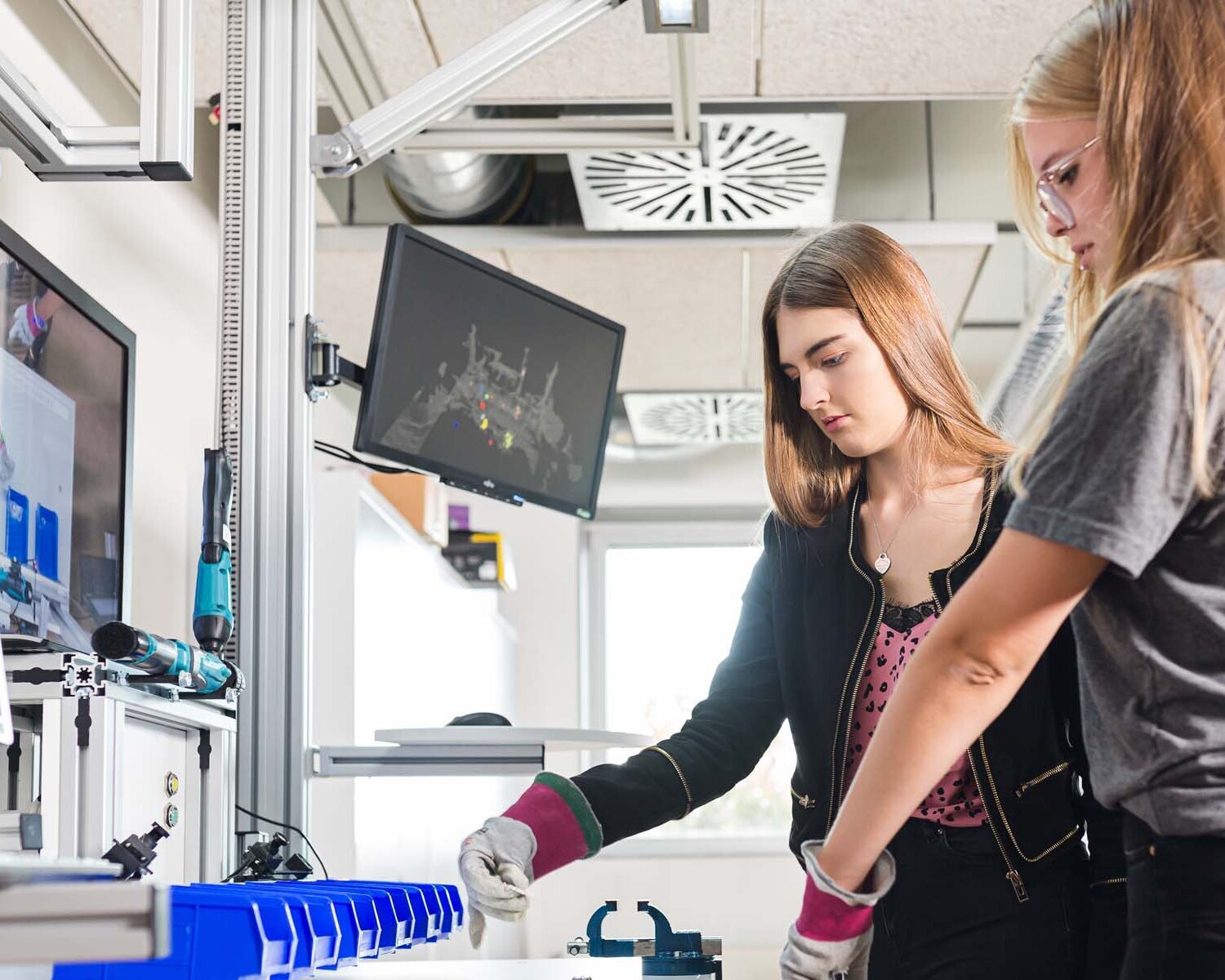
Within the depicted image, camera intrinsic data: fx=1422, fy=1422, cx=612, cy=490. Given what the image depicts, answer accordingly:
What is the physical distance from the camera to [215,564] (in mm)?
1691

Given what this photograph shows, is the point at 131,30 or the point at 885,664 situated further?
the point at 131,30

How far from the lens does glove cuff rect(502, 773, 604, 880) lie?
4.04ft

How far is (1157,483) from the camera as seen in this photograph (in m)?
0.77

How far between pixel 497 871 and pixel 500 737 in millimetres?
636

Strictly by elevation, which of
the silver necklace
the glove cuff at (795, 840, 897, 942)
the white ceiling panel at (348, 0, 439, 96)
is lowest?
the glove cuff at (795, 840, 897, 942)

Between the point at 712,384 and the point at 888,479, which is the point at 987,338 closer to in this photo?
the point at 712,384

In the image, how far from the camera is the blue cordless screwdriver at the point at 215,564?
166 centimetres

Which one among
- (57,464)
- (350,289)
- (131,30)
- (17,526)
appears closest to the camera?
(17,526)

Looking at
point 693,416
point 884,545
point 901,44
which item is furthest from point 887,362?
point 693,416

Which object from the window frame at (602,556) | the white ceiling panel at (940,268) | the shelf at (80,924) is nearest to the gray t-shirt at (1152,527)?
the shelf at (80,924)

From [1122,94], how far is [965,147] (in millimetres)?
Answer: 2894

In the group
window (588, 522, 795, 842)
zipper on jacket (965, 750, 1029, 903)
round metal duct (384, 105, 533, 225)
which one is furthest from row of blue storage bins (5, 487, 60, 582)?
window (588, 522, 795, 842)

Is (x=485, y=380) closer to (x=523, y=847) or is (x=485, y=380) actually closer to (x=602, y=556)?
(x=523, y=847)

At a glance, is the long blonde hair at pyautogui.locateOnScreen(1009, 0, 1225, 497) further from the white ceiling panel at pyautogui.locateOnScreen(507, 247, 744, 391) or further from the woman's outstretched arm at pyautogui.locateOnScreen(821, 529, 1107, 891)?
the white ceiling panel at pyautogui.locateOnScreen(507, 247, 744, 391)
